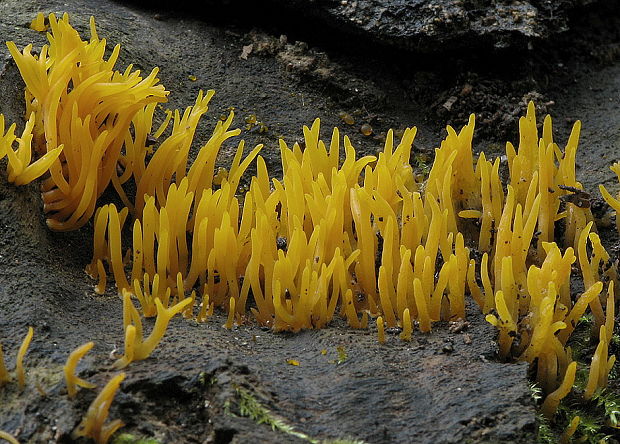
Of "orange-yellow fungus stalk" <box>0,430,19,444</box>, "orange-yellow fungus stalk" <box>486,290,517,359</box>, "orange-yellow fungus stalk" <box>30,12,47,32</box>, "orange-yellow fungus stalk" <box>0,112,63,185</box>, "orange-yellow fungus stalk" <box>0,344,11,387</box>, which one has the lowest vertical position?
"orange-yellow fungus stalk" <box>0,430,19,444</box>

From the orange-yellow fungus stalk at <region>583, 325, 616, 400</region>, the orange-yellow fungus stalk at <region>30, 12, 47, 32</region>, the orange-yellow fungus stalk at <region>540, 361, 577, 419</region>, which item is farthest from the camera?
the orange-yellow fungus stalk at <region>30, 12, 47, 32</region>

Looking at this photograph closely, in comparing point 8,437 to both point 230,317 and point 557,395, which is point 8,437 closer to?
point 230,317

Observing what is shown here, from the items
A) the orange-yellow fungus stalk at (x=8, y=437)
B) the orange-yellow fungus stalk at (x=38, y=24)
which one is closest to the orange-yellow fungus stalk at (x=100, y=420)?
the orange-yellow fungus stalk at (x=8, y=437)

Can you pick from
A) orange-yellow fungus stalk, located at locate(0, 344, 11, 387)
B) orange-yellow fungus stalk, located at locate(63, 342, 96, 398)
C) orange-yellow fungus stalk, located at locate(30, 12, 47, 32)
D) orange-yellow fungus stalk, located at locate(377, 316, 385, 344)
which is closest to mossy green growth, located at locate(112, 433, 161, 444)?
orange-yellow fungus stalk, located at locate(63, 342, 96, 398)

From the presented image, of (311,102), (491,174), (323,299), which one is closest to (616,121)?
(491,174)

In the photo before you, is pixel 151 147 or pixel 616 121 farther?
pixel 616 121

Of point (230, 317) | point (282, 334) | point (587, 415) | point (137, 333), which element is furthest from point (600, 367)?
point (137, 333)

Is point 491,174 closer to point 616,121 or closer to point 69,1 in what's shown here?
point 616,121

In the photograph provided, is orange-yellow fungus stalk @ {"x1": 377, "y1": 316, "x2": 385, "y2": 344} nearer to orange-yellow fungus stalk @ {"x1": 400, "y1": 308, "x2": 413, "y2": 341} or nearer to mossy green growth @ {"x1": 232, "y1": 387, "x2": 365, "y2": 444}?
orange-yellow fungus stalk @ {"x1": 400, "y1": 308, "x2": 413, "y2": 341}
